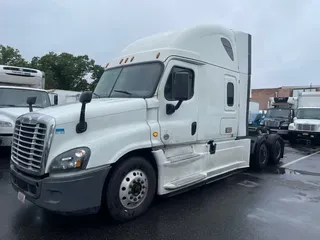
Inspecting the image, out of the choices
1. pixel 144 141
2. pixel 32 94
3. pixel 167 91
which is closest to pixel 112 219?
pixel 144 141

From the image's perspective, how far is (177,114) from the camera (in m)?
4.85

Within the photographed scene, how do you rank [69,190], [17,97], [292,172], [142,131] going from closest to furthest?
1. [69,190]
2. [142,131]
3. [292,172]
4. [17,97]

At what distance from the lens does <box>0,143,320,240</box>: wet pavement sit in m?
3.84

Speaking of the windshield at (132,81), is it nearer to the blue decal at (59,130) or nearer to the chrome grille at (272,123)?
the blue decal at (59,130)

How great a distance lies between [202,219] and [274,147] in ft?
17.8

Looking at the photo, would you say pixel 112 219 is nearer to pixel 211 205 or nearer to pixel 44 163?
pixel 44 163

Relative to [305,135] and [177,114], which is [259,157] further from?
[305,135]

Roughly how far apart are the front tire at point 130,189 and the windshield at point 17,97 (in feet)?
20.3

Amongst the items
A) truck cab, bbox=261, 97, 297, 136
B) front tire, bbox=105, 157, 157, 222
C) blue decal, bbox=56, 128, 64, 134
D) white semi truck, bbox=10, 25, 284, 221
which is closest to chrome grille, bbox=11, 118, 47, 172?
white semi truck, bbox=10, 25, 284, 221

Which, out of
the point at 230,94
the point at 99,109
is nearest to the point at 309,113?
the point at 230,94

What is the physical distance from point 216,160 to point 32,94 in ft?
21.8

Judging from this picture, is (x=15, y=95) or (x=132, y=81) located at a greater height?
(x=132, y=81)

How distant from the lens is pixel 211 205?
5.04 metres

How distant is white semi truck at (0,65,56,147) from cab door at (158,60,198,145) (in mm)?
5071
